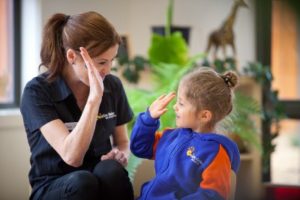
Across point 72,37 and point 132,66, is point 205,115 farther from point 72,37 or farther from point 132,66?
Result: point 132,66

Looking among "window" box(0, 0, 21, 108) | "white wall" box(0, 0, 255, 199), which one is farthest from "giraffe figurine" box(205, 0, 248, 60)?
"window" box(0, 0, 21, 108)

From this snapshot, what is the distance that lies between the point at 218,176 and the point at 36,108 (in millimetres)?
584

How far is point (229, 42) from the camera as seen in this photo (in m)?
2.60

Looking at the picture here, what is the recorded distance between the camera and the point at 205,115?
4.11 ft

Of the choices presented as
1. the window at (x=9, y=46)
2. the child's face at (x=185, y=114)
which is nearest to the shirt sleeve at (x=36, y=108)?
the child's face at (x=185, y=114)

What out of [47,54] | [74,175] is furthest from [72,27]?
[74,175]

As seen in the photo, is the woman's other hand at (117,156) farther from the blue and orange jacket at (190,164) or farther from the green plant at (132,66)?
the green plant at (132,66)

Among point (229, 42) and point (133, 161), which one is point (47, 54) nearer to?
point (133, 161)

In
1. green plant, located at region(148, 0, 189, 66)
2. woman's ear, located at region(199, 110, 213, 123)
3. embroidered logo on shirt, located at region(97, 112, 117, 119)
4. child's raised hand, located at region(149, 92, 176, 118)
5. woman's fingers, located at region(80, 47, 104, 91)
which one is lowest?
embroidered logo on shirt, located at region(97, 112, 117, 119)

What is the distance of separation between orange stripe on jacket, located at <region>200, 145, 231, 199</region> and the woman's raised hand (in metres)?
0.38

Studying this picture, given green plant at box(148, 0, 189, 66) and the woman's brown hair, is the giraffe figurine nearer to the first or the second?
green plant at box(148, 0, 189, 66)

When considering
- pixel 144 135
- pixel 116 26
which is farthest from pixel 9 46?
pixel 144 135

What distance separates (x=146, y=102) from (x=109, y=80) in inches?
13.4

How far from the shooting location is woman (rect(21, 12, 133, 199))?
1190 mm
